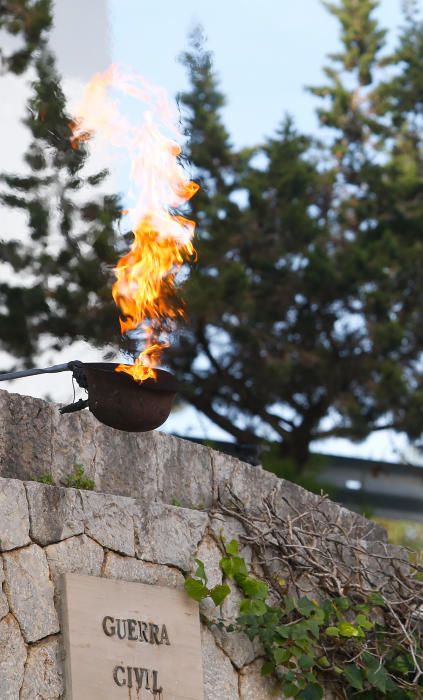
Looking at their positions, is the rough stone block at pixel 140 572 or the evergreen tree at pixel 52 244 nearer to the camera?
the rough stone block at pixel 140 572

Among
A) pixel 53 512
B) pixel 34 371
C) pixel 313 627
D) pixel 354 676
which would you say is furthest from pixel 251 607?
pixel 34 371

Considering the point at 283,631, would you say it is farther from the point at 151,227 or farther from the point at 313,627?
the point at 151,227

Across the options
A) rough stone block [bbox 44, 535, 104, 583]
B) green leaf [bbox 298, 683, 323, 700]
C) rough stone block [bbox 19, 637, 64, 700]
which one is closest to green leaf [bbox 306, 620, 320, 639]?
green leaf [bbox 298, 683, 323, 700]

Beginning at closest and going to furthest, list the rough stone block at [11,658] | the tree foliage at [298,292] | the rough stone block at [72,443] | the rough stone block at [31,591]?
the rough stone block at [11,658] < the rough stone block at [31,591] < the rough stone block at [72,443] < the tree foliage at [298,292]

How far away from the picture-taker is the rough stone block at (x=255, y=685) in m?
5.45

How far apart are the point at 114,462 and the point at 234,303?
6.89 metres

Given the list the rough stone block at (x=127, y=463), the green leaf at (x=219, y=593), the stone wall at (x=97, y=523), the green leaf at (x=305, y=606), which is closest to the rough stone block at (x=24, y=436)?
the stone wall at (x=97, y=523)

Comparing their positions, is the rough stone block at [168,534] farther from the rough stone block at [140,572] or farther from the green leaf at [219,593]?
the green leaf at [219,593]

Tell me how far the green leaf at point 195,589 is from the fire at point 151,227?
86cm

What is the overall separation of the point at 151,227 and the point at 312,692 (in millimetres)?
2043

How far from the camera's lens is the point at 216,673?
5336 millimetres

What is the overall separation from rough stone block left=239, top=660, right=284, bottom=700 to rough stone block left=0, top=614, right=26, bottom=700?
3.90ft

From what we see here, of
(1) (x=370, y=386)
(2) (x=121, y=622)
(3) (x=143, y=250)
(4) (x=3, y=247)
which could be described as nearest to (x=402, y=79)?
(1) (x=370, y=386)

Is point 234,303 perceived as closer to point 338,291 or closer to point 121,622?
point 338,291
